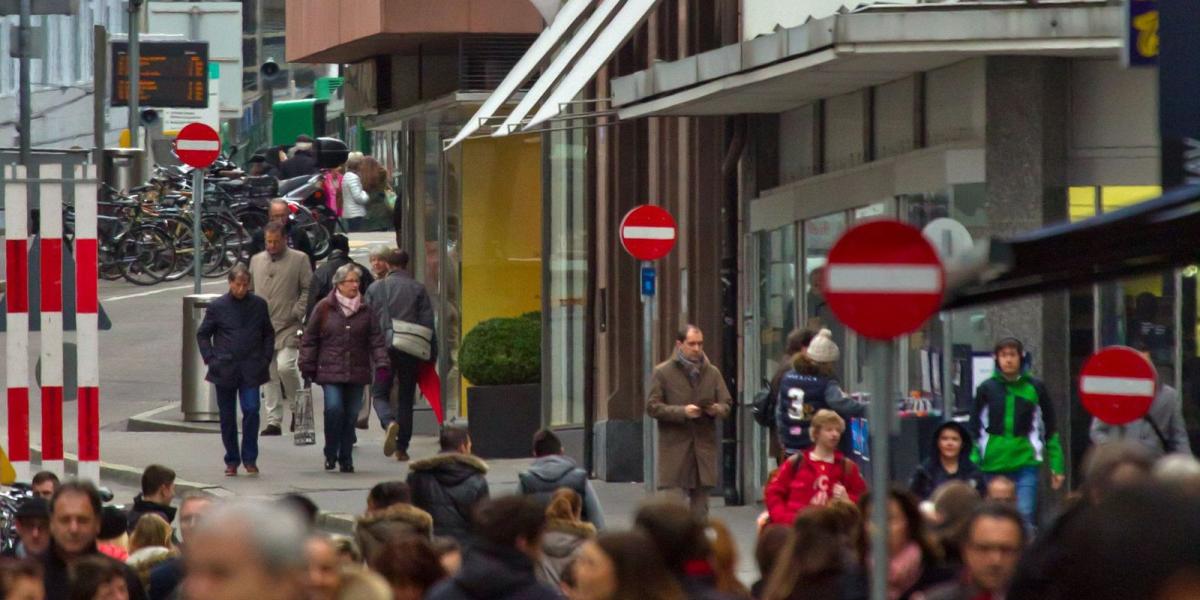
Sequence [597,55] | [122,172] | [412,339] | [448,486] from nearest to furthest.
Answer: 1. [448,486]
2. [597,55]
3. [412,339]
4. [122,172]

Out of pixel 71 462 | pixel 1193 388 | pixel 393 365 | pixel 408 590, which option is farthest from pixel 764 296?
pixel 408 590

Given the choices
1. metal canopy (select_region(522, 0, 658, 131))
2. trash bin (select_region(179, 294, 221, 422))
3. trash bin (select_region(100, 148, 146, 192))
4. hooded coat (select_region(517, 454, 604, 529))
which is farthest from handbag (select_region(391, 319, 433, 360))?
trash bin (select_region(100, 148, 146, 192))

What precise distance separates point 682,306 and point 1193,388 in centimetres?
640

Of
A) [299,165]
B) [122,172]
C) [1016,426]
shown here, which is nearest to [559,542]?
[1016,426]

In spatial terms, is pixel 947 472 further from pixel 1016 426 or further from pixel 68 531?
pixel 68 531

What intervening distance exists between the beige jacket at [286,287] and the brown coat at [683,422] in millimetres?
5877

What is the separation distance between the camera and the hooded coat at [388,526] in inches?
353

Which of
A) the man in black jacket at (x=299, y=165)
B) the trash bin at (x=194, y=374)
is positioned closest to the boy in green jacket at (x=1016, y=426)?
the trash bin at (x=194, y=374)

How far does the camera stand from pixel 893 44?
1423 centimetres

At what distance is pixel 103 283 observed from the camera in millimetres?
35906

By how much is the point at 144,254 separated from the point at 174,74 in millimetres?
2868

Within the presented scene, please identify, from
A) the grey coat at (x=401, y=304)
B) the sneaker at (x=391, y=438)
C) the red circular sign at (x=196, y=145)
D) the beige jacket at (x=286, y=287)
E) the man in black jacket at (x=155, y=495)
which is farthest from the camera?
the red circular sign at (x=196, y=145)

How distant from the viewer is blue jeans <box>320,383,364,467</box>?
62.8 feet

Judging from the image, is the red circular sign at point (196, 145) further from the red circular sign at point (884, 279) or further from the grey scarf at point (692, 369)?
the red circular sign at point (884, 279)
